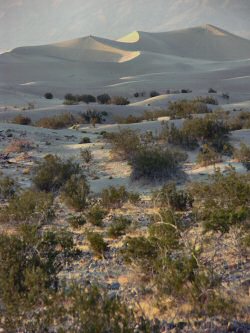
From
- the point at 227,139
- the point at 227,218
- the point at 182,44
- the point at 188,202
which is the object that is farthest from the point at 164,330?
the point at 182,44

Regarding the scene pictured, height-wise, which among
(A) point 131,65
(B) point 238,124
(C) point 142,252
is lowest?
(B) point 238,124

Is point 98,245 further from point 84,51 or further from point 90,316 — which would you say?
point 84,51

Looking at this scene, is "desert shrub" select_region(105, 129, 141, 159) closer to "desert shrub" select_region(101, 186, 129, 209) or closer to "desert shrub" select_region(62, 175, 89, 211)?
"desert shrub" select_region(62, 175, 89, 211)

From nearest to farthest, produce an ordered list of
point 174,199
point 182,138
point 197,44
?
point 174,199 < point 182,138 < point 197,44

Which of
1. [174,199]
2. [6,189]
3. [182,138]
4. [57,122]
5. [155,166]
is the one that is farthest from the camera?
[57,122]

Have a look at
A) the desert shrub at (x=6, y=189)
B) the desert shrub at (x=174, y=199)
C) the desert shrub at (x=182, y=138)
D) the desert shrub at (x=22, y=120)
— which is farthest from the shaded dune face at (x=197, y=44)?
the desert shrub at (x=174, y=199)

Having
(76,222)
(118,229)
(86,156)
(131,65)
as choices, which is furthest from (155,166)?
(131,65)
